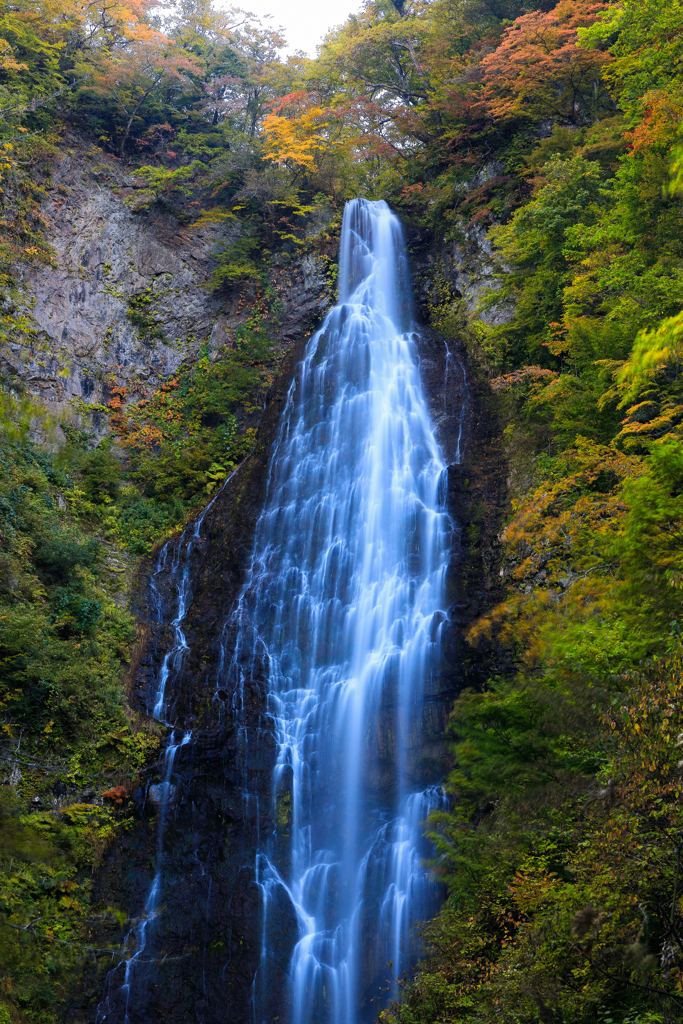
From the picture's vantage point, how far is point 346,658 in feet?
42.3

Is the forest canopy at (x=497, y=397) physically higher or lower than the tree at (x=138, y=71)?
lower

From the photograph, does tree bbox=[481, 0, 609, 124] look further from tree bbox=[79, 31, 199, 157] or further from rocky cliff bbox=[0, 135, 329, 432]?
tree bbox=[79, 31, 199, 157]

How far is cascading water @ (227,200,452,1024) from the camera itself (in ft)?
33.5

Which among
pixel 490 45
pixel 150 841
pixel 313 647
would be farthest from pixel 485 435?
pixel 490 45

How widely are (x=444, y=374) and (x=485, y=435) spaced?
2.91 metres

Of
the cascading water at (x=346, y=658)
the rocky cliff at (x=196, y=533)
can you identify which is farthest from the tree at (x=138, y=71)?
the cascading water at (x=346, y=658)

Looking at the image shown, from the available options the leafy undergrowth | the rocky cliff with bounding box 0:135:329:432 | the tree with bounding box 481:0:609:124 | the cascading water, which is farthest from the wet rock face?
the tree with bounding box 481:0:609:124

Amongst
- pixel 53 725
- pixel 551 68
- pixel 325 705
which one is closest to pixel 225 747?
pixel 325 705

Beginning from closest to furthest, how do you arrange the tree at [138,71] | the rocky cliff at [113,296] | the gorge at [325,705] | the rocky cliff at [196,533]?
the gorge at [325,705]
the rocky cliff at [196,533]
the rocky cliff at [113,296]
the tree at [138,71]

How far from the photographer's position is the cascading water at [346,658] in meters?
10.2

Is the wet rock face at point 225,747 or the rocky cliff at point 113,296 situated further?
the rocky cliff at point 113,296

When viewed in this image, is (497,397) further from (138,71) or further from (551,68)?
(138,71)

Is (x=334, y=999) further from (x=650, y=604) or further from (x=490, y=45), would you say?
(x=490, y=45)

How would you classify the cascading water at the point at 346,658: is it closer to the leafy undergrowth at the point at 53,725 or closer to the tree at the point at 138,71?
the leafy undergrowth at the point at 53,725
